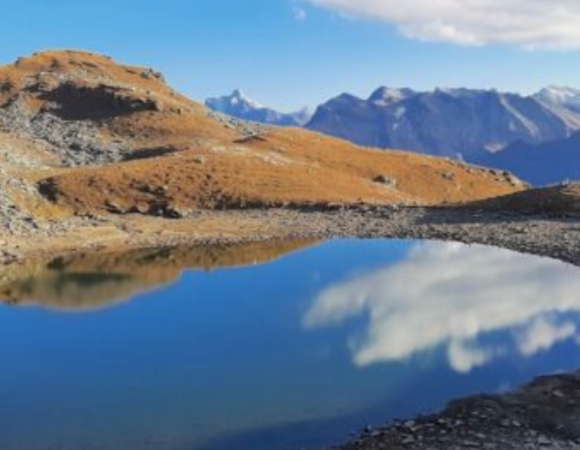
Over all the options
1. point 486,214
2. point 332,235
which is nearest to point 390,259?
point 332,235

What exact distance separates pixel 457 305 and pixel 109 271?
21.7 m

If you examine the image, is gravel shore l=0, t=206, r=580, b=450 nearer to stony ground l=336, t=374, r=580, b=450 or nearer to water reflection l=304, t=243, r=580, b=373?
stony ground l=336, t=374, r=580, b=450

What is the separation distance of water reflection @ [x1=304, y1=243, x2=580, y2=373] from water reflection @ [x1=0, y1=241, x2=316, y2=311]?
1016 centimetres

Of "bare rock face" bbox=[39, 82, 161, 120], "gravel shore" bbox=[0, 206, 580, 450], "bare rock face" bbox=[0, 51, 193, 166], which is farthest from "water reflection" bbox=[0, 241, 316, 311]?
"bare rock face" bbox=[39, 82, 161, 120]

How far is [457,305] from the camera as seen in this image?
4062 centimetres

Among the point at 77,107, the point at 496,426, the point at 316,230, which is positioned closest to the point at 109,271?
the point at 316,230

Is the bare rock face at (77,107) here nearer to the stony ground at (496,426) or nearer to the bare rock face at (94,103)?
the bare rock face at (94,103)

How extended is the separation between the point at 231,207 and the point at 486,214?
22.1 meters

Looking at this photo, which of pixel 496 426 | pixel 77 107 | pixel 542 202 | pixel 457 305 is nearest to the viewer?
pixel 496 426

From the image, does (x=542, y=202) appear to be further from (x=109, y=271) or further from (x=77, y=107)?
(x=77, y=107)

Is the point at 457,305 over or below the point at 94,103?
below

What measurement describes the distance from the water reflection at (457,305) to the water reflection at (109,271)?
10162mm

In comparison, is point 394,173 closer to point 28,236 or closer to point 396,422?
point 28,236

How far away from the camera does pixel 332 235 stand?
6194 cm
